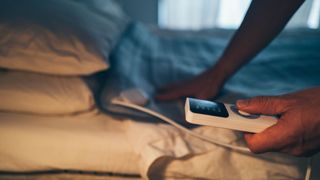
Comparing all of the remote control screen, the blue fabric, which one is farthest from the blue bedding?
the remote control screen

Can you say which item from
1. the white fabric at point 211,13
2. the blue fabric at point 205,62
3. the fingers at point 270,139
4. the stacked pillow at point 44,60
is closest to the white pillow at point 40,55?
the stacked pillow at point 44,60

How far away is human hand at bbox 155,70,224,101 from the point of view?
686mm

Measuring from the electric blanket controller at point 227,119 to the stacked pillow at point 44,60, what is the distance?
0.21 metres

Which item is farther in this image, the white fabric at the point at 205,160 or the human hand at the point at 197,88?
the human hand at the point at 197,88

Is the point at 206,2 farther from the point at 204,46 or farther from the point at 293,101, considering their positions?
the point at 293,101

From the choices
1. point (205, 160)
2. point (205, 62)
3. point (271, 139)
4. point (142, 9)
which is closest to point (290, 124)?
point (271, 139)

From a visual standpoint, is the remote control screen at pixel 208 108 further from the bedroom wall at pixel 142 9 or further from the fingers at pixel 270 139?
the bedroom wall at pixel 142 9

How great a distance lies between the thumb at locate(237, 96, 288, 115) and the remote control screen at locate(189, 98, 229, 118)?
35mm

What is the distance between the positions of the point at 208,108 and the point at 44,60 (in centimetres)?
33

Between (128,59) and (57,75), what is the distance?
247 millimetres

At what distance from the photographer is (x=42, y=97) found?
59 cm

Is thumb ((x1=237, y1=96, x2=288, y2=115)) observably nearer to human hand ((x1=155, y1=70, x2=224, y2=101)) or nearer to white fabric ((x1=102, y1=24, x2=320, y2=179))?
white fabric ((x1=102, y1=24, x2=320, y2=179))

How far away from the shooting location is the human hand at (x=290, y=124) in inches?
18.5

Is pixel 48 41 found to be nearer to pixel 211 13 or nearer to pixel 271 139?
pixel 271 139
